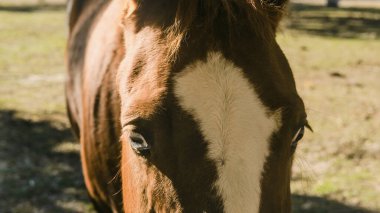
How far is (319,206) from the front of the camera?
459 centimetres

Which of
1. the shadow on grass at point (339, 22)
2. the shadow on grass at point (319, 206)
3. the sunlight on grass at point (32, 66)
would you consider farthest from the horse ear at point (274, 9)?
the shadow on grass at point (339, 22)

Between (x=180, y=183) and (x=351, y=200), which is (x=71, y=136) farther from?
(x=180, y=183)

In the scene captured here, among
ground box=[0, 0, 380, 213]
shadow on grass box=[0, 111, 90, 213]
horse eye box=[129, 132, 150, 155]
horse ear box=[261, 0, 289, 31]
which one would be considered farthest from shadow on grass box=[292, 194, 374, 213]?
horse eye box=[129, 132, 150, 155]

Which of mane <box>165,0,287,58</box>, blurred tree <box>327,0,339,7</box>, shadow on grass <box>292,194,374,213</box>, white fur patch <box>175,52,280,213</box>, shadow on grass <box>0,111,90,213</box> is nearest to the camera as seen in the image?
white fur patch <box>175,52,280,213</box>

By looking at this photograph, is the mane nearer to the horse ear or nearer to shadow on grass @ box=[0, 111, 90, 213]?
the horse ear

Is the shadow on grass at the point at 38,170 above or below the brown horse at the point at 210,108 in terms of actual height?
below

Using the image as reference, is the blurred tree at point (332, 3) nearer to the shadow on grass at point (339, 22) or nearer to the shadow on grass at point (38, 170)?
the shadow on grass at point (339, 22)

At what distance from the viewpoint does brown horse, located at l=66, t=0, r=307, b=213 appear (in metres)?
1.63

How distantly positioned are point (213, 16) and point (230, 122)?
401mm

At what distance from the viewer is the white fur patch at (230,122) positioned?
1596 mm

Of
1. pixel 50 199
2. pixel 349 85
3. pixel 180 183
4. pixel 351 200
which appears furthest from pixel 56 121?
pixel 180 183

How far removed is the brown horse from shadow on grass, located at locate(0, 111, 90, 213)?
2891 mm

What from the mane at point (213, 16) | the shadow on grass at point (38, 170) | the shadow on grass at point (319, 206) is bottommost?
the shadow on grass at point (38, 170)

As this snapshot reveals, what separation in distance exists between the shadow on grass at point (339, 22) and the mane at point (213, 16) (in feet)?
32.1
